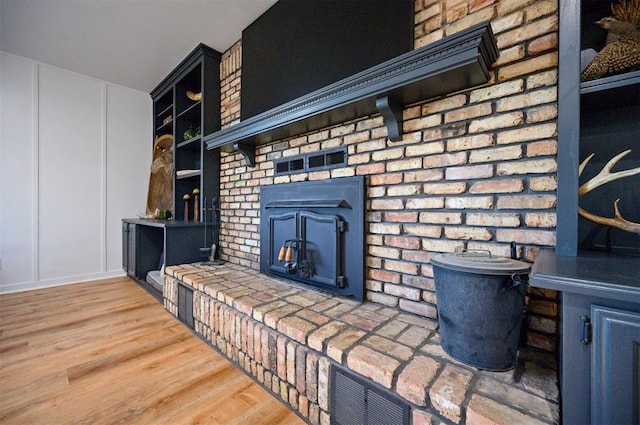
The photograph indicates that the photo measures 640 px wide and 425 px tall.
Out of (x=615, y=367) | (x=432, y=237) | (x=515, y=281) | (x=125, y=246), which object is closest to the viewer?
(x=615, y=367)

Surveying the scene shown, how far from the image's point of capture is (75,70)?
3.17 meters

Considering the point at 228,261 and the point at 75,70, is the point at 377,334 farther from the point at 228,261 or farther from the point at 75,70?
the point at 75,70

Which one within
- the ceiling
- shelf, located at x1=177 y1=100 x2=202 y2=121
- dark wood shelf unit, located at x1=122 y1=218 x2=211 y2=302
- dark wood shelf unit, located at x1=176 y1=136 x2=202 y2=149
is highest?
the ceiling

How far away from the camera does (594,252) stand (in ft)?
3.23

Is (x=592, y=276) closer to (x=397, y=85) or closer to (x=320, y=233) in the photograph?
(x=397, y=85)

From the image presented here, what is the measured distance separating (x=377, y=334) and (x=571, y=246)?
78cm

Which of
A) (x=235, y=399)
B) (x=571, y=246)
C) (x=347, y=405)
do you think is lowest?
(x=235, y=399)

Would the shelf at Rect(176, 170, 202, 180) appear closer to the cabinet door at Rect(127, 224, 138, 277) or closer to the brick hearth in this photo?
the cabinet door at Rect(127, 224, 138, 277)

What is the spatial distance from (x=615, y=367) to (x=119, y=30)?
150 inches

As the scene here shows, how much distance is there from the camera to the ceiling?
2.17 m

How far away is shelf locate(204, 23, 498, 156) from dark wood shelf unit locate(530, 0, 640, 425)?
0.28 m

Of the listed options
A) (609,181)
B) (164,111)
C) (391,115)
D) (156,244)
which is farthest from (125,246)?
(609,181)

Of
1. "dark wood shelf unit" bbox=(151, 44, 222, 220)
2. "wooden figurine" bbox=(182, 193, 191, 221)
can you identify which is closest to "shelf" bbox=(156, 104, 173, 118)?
"dark wood shelf unit" bbox=(151, 44, 222, 220)

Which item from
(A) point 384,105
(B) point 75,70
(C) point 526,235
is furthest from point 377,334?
(B) point 75,70
